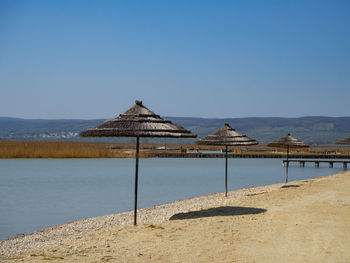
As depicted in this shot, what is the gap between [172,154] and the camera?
53.7m

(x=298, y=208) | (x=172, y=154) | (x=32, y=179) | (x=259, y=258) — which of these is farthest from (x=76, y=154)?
(x=259, y=258)

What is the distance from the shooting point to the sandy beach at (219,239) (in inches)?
257

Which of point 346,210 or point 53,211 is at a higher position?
point 346,210

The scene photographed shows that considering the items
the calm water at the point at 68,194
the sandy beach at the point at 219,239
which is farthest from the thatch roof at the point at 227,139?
the calm water at the point at 68,194

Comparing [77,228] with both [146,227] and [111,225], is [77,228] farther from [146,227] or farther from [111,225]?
[146,227]

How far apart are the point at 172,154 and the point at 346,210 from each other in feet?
144

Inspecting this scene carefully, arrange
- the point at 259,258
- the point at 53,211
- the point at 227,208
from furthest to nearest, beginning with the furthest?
the point at 53,211 < the point at 227,208 < the point at 259,258

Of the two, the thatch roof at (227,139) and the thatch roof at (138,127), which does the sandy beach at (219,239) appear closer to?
the thatch roof at (138,127)

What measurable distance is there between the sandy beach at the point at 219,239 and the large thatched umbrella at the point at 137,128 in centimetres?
172

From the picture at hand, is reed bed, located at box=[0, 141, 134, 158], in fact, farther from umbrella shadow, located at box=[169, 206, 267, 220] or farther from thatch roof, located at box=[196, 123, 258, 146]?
umbrella shadow, located at box=[169, 206, 267, 220]

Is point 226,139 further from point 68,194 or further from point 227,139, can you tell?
point 68,194

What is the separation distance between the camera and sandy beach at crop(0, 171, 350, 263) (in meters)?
6.52

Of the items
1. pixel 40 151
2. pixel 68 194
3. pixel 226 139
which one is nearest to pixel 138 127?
pixel 226 139

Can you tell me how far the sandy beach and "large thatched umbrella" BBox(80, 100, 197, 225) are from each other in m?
1.72
